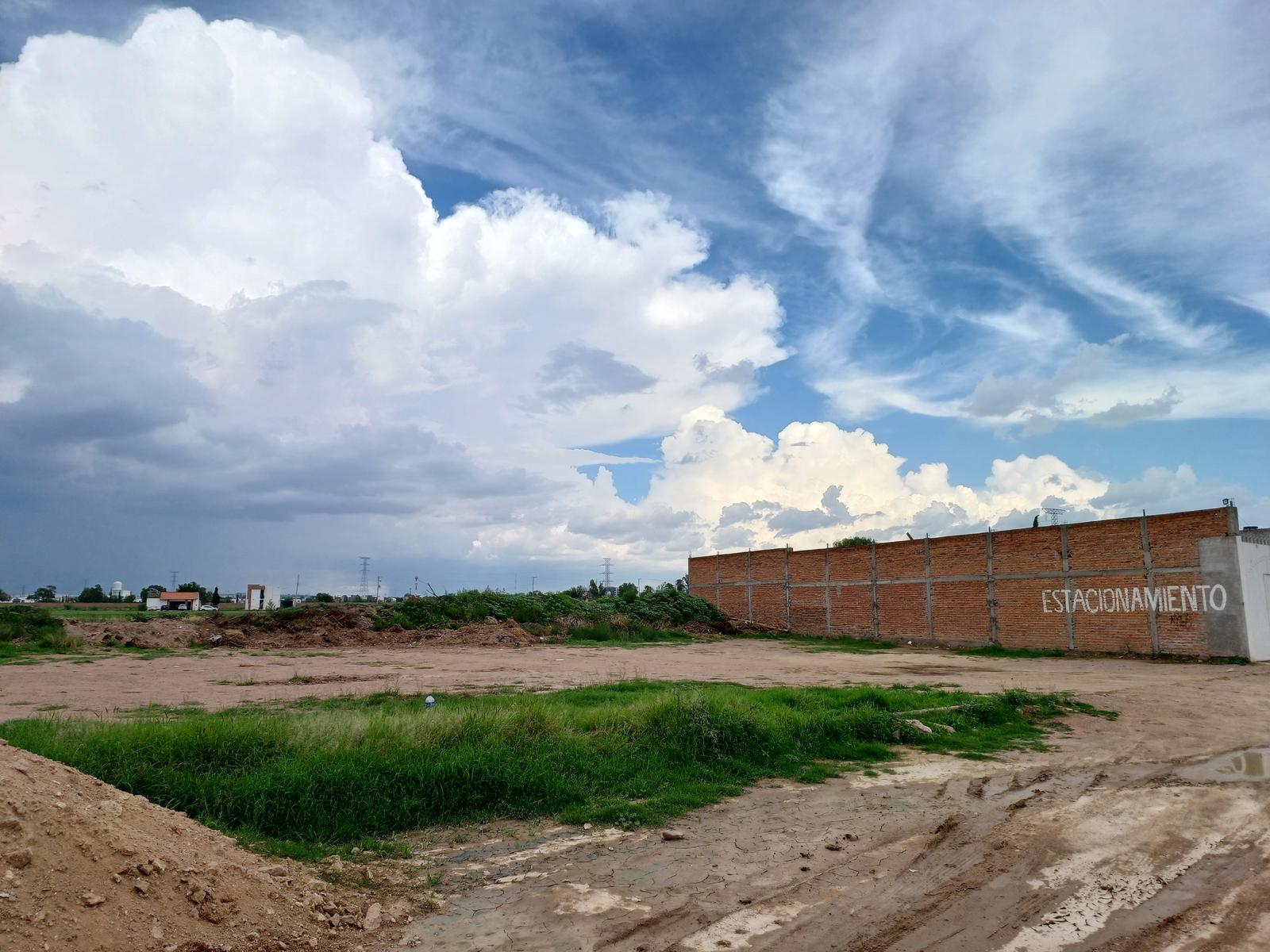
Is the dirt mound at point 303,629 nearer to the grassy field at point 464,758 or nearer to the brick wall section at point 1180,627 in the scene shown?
the grassy field at point 464,758

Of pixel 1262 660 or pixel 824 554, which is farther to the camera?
pixel 824 554

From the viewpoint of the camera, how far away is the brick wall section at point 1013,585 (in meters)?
25.7

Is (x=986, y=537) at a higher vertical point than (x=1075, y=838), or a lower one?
higher

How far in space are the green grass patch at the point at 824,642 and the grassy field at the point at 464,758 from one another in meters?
22.6

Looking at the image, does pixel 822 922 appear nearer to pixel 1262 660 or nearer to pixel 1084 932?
pixel 1084 932

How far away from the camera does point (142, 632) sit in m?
30.4

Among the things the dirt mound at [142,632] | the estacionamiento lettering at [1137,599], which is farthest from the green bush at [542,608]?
the estacionamiento lettering at [1137,599]

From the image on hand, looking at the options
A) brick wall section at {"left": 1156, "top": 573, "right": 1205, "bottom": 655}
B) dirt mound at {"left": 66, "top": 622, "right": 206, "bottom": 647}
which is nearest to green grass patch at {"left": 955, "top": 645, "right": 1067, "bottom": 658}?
brick wall section at {"left": 1156, "top": 573, "right": 1205, "bottom": 655}

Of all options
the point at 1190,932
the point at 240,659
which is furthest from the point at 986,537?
the point at 1190,932

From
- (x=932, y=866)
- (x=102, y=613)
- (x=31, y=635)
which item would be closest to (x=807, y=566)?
(x=31, y=635)

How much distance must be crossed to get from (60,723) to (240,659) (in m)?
17.9

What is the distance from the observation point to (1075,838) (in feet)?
21.1

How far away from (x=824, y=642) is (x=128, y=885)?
36.2 m

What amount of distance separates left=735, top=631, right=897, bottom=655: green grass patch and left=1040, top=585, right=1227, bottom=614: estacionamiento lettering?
23.7ft
